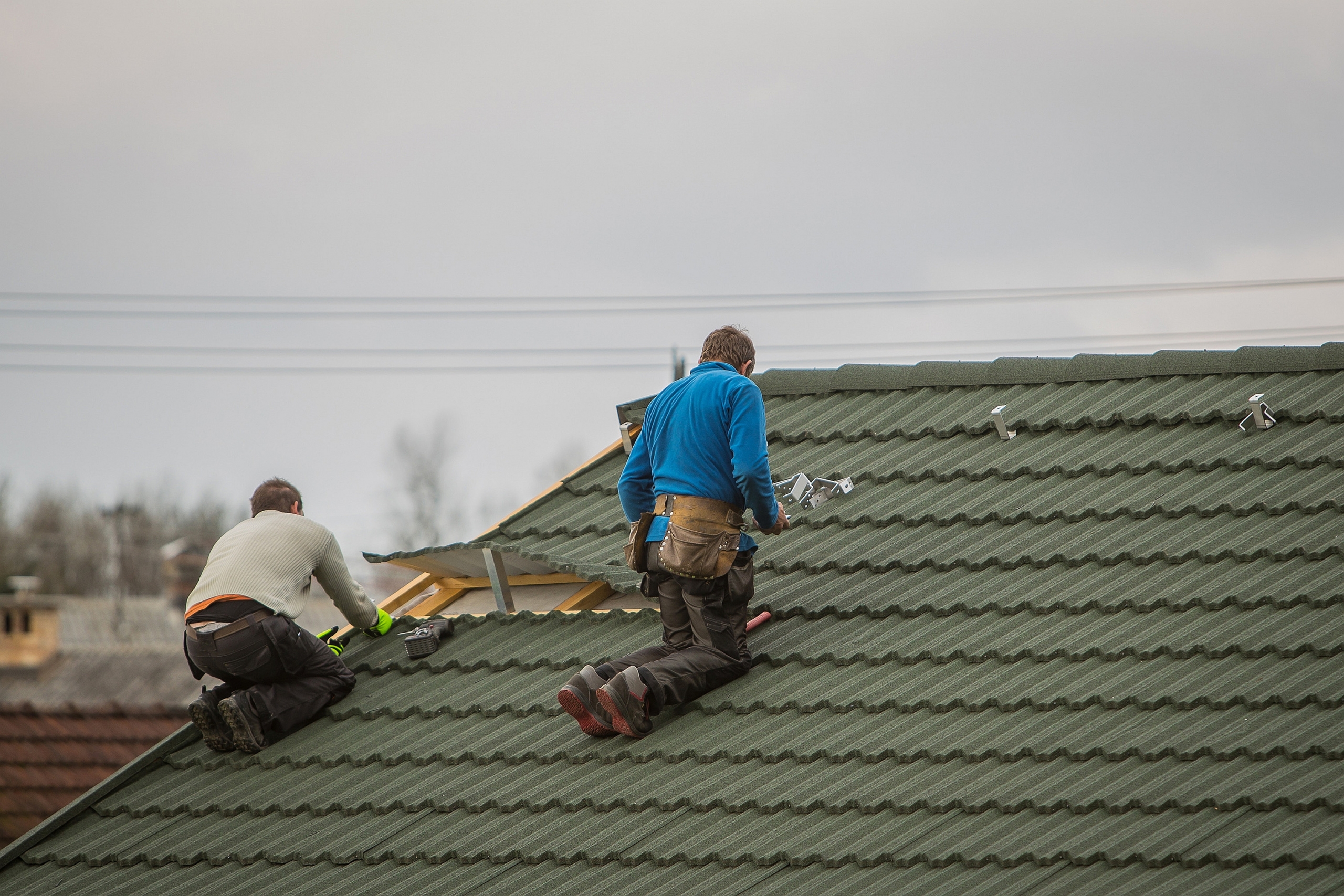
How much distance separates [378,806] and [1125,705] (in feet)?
8.74

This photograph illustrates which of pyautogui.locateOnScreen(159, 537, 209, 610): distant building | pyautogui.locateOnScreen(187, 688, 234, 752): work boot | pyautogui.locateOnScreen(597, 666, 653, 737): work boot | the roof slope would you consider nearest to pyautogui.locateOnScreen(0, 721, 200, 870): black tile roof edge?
the roof slope

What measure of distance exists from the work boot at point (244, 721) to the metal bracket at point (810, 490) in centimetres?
244

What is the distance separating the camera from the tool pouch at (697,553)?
4.36m

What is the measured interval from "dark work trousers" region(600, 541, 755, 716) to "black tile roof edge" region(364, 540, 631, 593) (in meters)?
0.66

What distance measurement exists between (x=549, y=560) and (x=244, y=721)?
4.75 feet

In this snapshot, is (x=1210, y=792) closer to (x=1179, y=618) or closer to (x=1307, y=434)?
(x=1179, y=618)

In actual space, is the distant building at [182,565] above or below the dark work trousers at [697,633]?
below

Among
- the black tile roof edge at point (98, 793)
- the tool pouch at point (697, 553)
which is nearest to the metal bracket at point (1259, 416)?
the tool pouch at point (697, 553)

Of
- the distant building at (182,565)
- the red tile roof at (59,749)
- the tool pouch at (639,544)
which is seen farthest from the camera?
the distant building at (182,565)

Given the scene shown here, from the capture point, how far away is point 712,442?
176 inches

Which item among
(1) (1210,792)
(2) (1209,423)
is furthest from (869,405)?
(1) (1210,792)

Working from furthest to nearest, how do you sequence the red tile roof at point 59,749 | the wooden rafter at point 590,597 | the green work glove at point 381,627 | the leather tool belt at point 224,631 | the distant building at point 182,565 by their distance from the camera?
the distant building at point 182,565 < the red tile roof at point 59,749 < the green work glove at point 381,627 < the wooden rafter at point 590,597 < the leather tool belt at point 224,631

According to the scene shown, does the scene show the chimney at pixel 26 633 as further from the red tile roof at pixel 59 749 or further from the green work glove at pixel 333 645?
the green work glove at pixel 333 645

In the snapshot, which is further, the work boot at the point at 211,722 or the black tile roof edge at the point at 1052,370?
the black tile roof edge at the point at 1052,370
